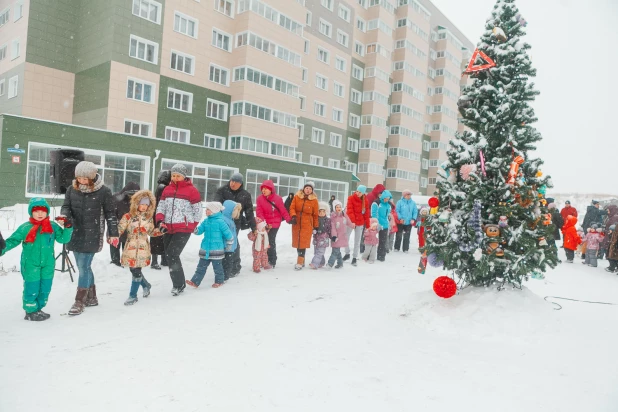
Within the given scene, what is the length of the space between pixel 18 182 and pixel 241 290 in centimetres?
1664

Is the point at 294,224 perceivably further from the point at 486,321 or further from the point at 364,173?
the point at 364,173

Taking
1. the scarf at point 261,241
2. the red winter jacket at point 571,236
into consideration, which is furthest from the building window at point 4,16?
the red winter jacket at point 571,236

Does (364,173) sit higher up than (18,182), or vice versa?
(364,173)

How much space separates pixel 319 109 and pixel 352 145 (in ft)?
21.1

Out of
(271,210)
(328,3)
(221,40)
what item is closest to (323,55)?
(328,3)

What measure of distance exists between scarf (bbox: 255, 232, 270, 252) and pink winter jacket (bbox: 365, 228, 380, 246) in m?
3.19

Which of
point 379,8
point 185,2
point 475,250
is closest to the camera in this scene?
point 475,250

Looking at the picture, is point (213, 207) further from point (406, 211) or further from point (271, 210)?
point (406, 211)

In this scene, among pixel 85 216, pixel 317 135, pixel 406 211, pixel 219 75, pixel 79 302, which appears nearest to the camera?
pixel 79 302

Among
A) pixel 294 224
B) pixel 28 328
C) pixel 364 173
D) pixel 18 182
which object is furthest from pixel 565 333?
pixel 364 173

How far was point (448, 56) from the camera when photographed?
176 ft

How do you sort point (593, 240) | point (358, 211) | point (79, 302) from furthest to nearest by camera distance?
point (593, 240)
point (358, 211)
point (79, 302)

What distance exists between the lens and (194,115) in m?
27.8

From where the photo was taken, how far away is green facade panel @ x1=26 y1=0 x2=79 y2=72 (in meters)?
25.4
